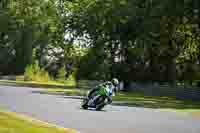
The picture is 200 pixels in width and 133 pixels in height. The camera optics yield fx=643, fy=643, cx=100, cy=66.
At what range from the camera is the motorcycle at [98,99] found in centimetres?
2690

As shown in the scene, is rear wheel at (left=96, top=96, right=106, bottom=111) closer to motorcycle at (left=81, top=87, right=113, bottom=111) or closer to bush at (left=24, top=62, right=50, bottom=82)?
motorcycle at (left=81, top=87, right=113, bottom=111)

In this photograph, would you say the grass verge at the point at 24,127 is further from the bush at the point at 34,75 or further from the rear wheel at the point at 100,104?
the bush at the point at 34,75

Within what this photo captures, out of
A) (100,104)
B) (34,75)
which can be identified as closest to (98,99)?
(100,104)

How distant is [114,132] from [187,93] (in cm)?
2974

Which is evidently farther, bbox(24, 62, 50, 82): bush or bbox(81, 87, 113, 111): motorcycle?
bbox(24, 62, 50, 82): bush

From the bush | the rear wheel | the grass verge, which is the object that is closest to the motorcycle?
the rear wheel

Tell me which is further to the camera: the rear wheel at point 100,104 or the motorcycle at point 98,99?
the motorcycle at point 98,99

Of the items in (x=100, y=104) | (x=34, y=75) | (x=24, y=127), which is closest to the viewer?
(x=24, y=127)

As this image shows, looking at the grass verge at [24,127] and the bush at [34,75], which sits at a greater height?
the grass verge at [24,127]

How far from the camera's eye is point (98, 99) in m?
27.1

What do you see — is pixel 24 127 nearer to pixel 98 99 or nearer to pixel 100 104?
pixel 100 104

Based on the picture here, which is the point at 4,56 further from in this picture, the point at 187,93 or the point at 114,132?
the point at 114,132

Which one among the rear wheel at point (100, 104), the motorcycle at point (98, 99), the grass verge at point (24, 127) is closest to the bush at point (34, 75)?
the motorcycle at point (98, 99)

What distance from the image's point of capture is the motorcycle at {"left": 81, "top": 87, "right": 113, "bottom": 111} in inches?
1059
